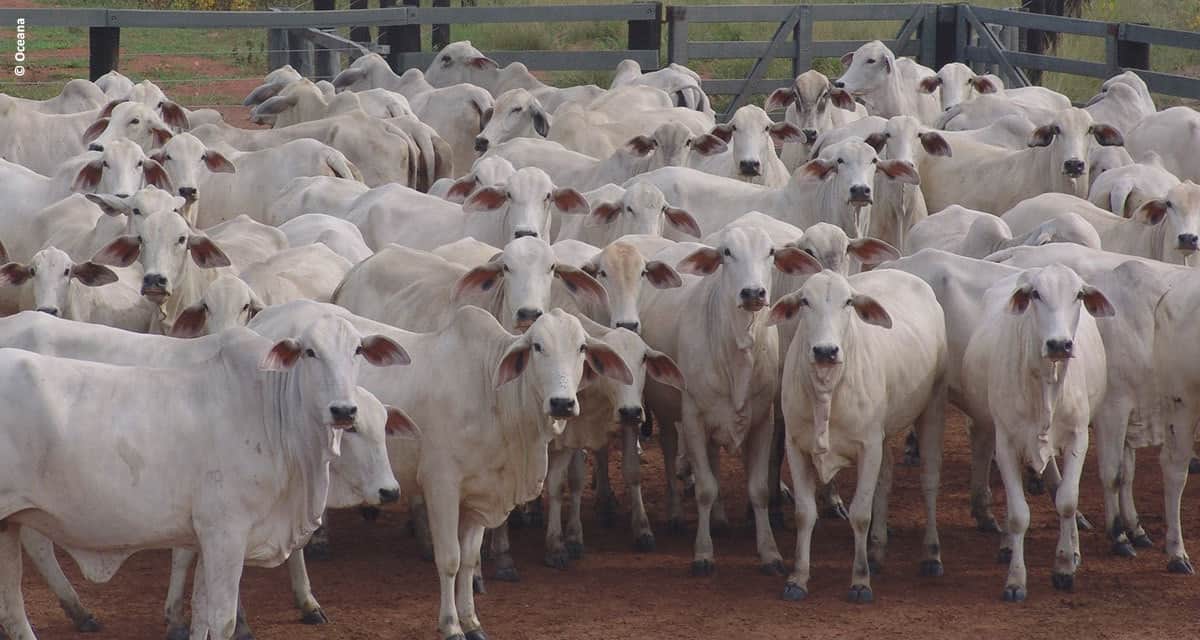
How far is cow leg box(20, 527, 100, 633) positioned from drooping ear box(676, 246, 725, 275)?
3.18 metres

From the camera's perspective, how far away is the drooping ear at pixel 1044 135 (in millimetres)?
12859

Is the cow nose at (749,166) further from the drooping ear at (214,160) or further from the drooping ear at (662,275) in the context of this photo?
the drooping ear at (662,275)

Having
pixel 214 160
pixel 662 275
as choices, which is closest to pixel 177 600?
pixel 662 275

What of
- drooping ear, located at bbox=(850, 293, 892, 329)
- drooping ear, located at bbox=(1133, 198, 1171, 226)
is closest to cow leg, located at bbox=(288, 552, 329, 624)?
drooping ear, located at bbox=(850, 293, 892, 329)

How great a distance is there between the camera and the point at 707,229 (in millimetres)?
11719

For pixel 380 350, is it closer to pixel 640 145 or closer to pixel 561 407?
pixel 561 407

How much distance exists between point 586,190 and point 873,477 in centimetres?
467

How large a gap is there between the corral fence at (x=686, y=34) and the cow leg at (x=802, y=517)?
8742 millimetres

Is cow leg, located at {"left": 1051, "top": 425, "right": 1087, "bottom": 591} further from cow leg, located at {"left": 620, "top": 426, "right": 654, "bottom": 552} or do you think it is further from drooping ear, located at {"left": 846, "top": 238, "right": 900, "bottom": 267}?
cow leg, located at {"left": 620, "top": 426, "right": 654, "bottom": 552}

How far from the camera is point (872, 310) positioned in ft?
28.1

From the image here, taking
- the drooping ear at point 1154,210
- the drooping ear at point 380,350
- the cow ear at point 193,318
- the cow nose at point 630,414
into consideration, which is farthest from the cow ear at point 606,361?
the drooping ear at point 1154,210

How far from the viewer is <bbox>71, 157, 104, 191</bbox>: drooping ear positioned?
11.8m

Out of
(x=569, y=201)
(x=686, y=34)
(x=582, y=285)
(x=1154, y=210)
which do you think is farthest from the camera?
Answer: (x=686, y=34)

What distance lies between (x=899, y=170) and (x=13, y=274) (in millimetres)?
5388
